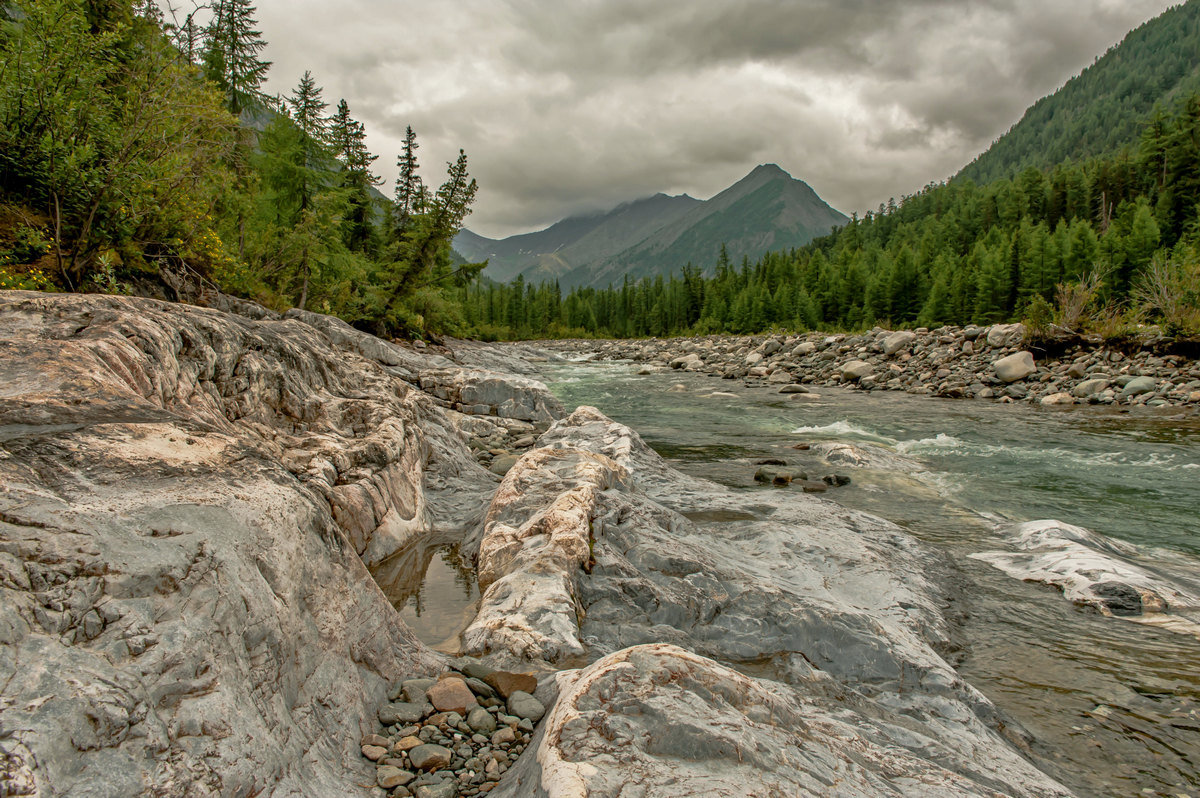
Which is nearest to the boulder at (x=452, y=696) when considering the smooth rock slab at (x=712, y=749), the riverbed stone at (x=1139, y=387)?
the smooth rock slab at (x=712, y=749)

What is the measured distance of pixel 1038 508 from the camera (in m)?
8.17

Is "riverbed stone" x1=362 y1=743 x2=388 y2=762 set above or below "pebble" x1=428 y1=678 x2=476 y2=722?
above

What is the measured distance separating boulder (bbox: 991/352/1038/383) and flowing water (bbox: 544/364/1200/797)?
3786 millimetres

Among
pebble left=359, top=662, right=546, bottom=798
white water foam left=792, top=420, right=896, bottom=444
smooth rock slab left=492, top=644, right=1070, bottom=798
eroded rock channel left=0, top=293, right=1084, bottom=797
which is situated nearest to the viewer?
eroded rock channel left=0, top=293, right=1084, bottom=797

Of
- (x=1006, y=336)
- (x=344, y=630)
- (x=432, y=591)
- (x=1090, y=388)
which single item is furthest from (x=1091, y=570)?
(x=1006, y=336)

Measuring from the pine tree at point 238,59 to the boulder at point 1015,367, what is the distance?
34.6m

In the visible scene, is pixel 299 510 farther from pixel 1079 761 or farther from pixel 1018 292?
pixel 1018 292

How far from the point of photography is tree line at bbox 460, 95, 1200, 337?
42250 millimetres

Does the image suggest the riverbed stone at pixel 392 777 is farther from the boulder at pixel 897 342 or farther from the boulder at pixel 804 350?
the boulder at pixel 804 350

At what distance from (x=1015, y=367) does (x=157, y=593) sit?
26.8 meters

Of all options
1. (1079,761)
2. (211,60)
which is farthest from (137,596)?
(211,60)

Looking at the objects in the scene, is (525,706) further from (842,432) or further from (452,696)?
(842,432)

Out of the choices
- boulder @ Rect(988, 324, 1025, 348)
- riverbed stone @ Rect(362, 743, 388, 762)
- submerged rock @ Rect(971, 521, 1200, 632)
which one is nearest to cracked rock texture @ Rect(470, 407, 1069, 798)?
riverbed stone @ Rect(362, 743, 388, 762)

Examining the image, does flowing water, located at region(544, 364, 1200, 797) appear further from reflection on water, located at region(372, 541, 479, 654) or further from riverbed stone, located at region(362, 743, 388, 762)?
reflection on water, located at region(372, 541, 479, 654)
